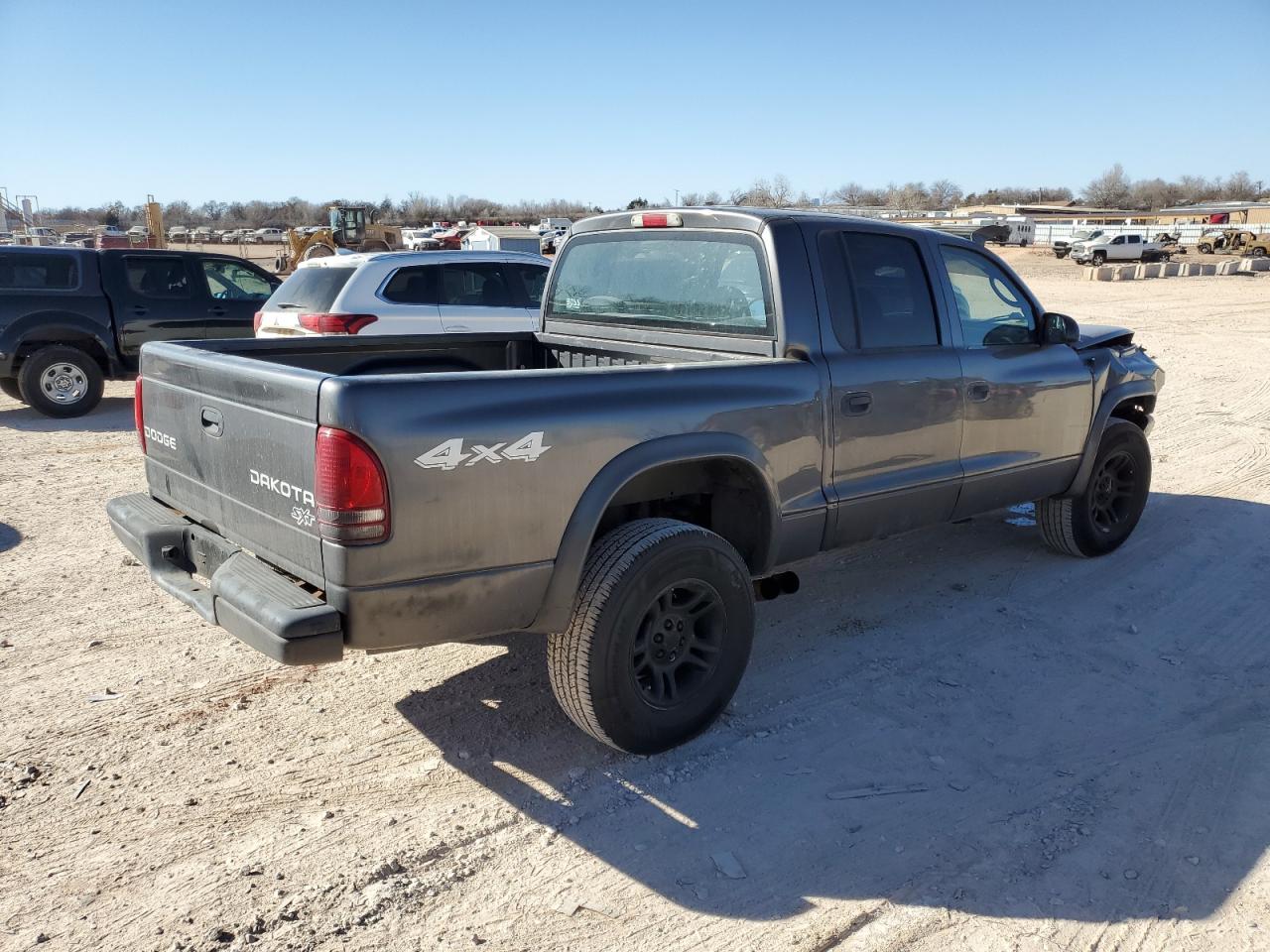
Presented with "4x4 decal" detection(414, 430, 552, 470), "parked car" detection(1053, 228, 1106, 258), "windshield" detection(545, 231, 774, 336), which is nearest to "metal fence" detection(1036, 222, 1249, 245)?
"parked car" detection(1053, 228, 1106, 258)

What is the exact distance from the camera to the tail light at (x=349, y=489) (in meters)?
2.81

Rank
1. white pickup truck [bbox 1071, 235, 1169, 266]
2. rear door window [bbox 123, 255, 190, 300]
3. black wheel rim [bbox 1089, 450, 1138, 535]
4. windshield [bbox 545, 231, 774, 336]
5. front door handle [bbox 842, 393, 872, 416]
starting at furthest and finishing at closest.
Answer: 1. white pickup truck [bbox 1071, 235, 1169, 266]
2. rear door window [bbox 123, 255, 190, 300]
3. black wheel rim [bbox 1089, 450, 1138, 535]
4. windshield [bbox 545, 231, 774, 336]
5. front door handle [bbox 842, 393, 872, 416]

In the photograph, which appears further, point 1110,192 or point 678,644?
point 1110,192

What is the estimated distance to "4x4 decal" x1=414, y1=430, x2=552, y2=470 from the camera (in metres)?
2.92

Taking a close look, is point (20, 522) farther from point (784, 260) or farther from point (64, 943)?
point (784, 260)

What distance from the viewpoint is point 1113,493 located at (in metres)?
5.99

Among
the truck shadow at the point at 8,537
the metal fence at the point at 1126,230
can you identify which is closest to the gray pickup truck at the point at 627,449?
the truck shadow at the point at 8,537

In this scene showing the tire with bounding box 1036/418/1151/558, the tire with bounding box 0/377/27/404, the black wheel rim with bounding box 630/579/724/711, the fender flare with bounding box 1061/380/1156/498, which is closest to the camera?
the black wheel rim with bounding box 630/579/724/711

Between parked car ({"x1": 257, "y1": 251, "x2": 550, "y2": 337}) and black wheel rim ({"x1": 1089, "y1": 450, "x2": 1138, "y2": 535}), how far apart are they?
4935 mm

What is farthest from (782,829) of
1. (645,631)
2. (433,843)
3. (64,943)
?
(64,943)

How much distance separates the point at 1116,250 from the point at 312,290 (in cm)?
4269

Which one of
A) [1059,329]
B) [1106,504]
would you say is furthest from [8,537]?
[1106,504]

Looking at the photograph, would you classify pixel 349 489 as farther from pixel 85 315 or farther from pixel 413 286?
pixel 85 315

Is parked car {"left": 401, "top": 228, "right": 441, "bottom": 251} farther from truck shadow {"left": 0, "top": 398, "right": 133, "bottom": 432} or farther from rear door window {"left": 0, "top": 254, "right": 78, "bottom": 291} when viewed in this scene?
rear door window {"left": 0, "top": 254, "right": 78, "bottom": 291}
